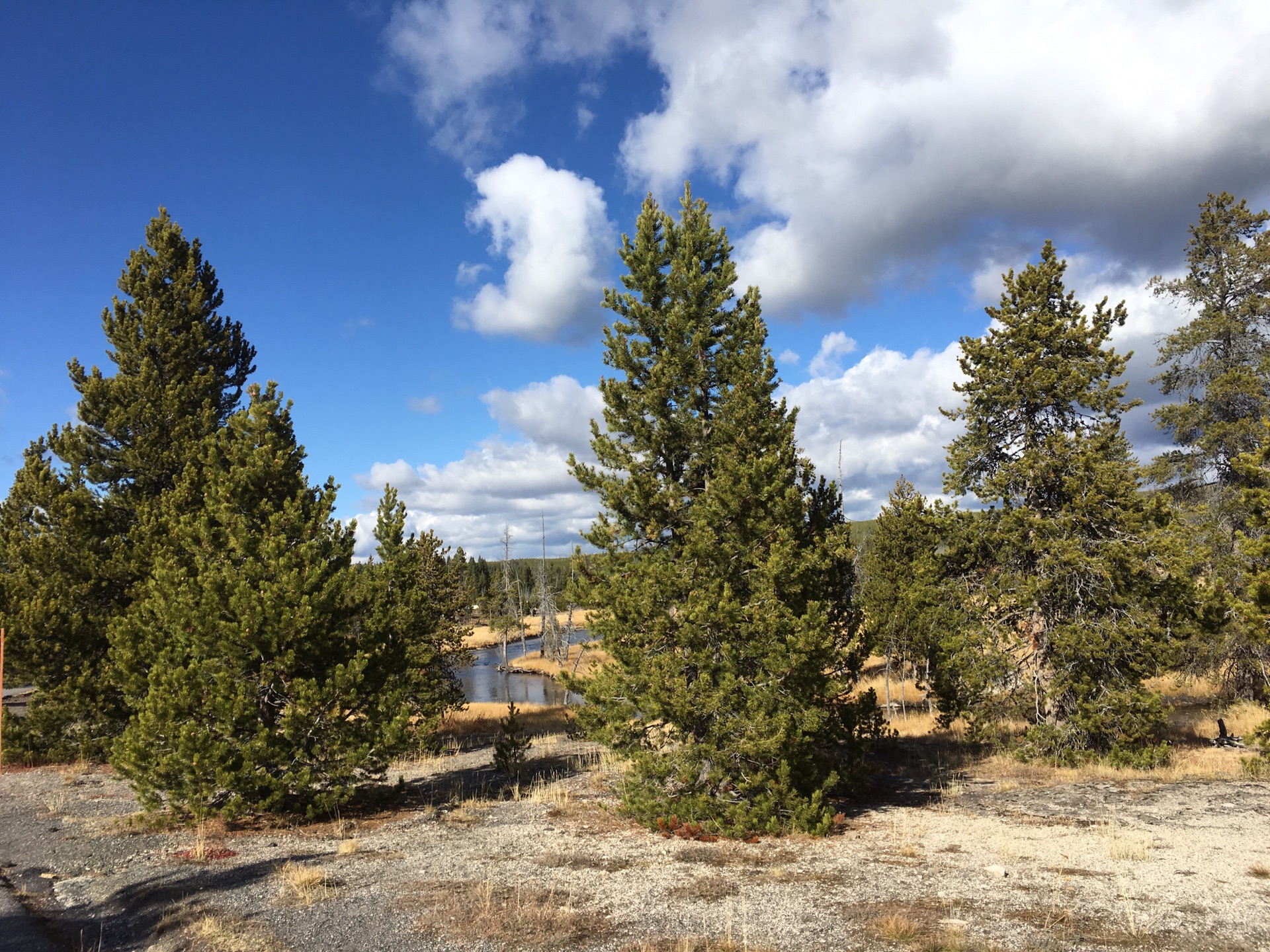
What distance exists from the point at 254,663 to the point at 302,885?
4.30 meters

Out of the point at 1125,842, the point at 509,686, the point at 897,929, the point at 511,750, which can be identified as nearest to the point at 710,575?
the point at 897,929

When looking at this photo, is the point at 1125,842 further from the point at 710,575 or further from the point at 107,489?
the point at 107,489

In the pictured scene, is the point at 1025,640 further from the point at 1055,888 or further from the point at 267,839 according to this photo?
the point at 267,839

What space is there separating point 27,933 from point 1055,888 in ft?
36.2

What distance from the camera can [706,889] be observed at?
866 centimetres

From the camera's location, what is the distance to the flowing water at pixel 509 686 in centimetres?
4297

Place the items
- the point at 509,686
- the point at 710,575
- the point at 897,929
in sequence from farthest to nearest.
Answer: the point at 509,686 → the point at 710,575 → the point at 897,929

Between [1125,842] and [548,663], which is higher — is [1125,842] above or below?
above

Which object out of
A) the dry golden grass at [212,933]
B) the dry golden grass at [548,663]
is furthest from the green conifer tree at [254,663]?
the dry golden grass at [548,663]

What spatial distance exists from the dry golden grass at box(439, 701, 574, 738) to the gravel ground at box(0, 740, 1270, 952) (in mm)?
11871

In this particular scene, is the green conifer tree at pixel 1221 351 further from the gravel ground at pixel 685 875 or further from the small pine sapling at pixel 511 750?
the small pine sapling at pixel 511 750

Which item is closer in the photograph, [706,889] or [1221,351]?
[706,889]

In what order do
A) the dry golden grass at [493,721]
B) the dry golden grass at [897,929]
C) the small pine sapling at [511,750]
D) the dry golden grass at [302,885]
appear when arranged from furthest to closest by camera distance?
the dry golden grass at [493,721]
the small pine sapling at [511,750]
the dry golden grass at [302,885]
the dry golden grass at [897,929]

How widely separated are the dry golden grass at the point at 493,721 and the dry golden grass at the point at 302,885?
13485mm
